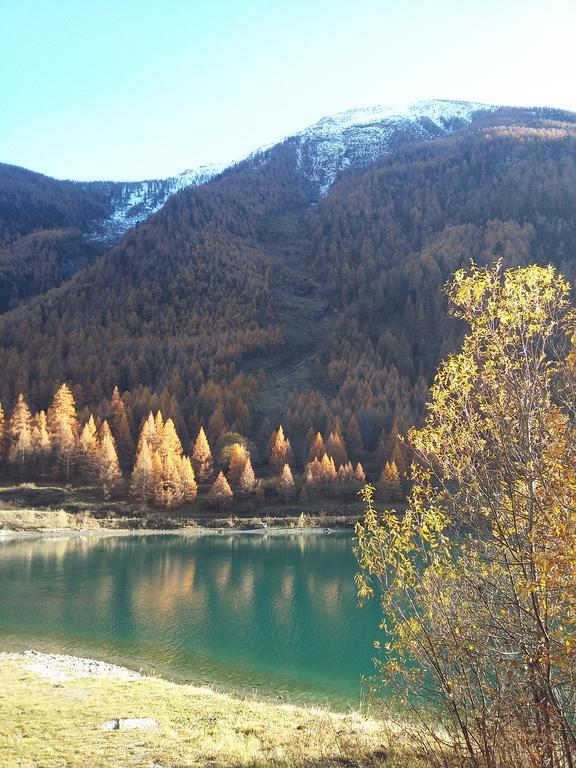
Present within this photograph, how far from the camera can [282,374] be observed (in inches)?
6398

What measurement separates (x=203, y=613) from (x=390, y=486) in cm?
6156

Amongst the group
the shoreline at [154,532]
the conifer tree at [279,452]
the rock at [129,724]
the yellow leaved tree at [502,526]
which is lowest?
the shoreline at [154,532]

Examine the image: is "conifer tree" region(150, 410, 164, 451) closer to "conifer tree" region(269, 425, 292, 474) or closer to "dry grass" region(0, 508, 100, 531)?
"dry grass" region(0, 508, 100, 531)

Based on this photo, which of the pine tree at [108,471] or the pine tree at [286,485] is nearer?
the pine tree at [108,471]

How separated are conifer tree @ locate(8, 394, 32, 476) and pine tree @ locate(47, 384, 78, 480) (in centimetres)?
440

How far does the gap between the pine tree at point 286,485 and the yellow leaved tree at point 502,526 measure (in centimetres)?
8739

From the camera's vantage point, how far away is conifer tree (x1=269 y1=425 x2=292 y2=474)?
107125 millimetres

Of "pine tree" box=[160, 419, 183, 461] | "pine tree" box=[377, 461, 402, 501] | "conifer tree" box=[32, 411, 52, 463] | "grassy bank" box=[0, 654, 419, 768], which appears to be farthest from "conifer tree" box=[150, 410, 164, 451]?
"grassy bank" box=[0, 654, 419, 768]

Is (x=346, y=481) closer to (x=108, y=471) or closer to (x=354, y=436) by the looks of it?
(x=354, y=436)

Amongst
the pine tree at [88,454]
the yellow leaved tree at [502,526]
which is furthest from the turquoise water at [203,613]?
the pine tree at [88,454]

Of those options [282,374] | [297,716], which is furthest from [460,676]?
[282,374]

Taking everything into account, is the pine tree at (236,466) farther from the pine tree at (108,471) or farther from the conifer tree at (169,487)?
the pine tree at (108,471)

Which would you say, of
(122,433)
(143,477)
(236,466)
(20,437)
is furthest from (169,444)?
(20,437)

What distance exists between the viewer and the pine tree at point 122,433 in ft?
359
